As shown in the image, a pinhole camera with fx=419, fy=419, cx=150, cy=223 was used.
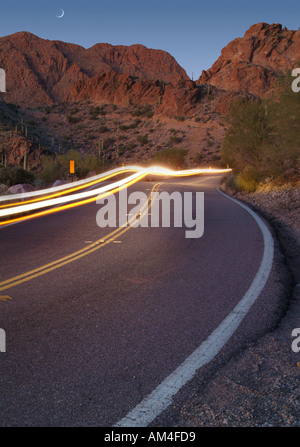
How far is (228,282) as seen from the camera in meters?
6.67

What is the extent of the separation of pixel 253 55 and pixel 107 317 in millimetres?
151001

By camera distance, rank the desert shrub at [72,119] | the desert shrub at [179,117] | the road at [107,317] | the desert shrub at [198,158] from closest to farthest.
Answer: the road at [107,317] < the desert shrub at [198,158] < the desert shrub at [179,117] < the desert shrub at [72,119]

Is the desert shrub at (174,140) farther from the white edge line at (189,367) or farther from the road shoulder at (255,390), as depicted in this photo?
the road shoulder at (255,390)

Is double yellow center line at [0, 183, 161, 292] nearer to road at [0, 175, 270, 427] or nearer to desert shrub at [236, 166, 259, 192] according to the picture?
road at [0, 175, 270, 427]

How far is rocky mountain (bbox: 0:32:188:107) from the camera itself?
131375 mm

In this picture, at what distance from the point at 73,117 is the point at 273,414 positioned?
93988 mm

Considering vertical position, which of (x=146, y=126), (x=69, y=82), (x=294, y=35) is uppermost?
(x=294, y=35)

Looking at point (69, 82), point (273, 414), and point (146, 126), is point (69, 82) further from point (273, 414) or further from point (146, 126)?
point (273, 414)

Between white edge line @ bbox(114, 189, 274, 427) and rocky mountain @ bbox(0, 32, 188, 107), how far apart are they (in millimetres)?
118715

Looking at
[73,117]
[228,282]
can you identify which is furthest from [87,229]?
[73,117]

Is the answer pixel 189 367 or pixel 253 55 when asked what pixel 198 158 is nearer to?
pixel 189 367

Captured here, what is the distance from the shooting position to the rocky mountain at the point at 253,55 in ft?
403

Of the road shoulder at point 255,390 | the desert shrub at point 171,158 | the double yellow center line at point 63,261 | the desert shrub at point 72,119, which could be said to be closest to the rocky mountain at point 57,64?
the desert shrub at point 72,119

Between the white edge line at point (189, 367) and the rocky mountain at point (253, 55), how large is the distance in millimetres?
123005
